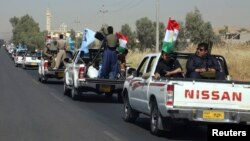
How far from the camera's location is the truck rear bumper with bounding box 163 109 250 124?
11.6 meters

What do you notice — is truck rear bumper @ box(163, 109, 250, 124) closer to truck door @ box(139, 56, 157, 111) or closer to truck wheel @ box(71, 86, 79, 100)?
truck door @ box(139, 56, 157, 111)

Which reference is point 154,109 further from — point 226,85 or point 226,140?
point 226,140

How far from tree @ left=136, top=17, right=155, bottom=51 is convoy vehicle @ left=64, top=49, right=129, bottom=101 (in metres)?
66.1

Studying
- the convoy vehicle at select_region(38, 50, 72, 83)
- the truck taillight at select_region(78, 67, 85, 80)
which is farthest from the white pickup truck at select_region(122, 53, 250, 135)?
the convoy vehicle at select_region(38, 50, 72, 83)

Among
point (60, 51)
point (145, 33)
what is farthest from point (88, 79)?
point (145, 33)

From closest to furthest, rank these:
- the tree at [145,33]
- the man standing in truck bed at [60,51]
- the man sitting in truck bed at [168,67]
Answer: the man sitting in truck bed at [168,67], the man standing in truck bed at [60,51], the tree at [145,33]

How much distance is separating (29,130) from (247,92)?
464 centimetres

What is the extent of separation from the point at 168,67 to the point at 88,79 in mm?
7210

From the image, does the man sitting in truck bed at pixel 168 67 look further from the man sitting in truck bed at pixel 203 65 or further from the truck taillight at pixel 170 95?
the truck taillight at pixel 170 95

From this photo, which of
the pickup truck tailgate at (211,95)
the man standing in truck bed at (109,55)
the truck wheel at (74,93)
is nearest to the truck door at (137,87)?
the pickup truck tailgate at (211,95)

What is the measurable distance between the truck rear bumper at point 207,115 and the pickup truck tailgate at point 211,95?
0.10 meters

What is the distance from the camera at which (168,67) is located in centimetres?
1350

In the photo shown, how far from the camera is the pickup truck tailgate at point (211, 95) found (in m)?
11.6

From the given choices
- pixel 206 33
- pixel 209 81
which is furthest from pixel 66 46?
pixel 206 33
